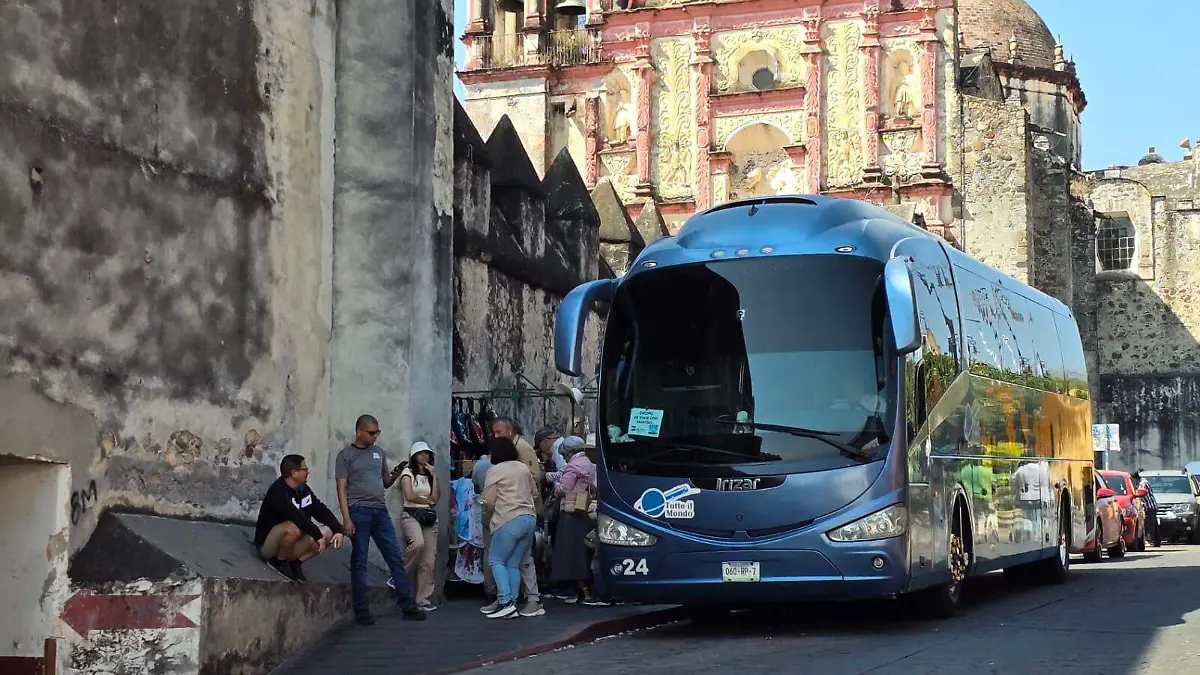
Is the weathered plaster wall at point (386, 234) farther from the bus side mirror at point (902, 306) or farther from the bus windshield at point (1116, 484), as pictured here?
the bus windshield at point (1116, 484)

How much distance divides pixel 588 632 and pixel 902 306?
140 inches

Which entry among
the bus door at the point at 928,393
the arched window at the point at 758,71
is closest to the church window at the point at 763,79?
the arched window at the point at 758,71

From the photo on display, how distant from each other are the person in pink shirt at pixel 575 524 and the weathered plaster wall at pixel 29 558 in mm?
5690

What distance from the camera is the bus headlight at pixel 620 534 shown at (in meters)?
12.5

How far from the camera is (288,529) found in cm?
1177

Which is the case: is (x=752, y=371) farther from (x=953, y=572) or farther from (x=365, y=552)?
(x=365, y=552)

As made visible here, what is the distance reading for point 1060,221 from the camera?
182 ft

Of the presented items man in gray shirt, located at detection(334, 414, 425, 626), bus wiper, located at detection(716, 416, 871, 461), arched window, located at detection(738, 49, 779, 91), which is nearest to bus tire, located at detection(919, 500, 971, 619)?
bus wiper, located at detection(716, 416, 871, 461)

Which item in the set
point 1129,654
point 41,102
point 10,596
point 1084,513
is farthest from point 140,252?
point 1084,513

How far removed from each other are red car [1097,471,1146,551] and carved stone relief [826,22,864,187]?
2047cm

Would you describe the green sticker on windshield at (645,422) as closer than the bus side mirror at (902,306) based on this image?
No

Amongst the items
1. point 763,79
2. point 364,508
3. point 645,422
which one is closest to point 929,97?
point 763,79

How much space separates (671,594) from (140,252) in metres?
4.61

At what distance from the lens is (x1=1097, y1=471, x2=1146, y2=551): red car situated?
94.4 ft
